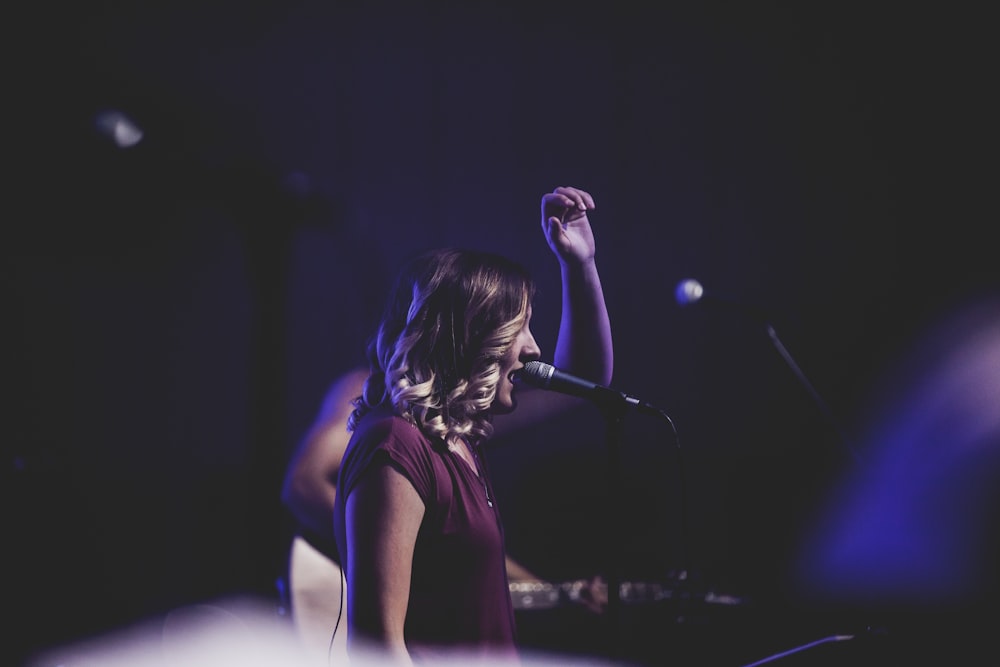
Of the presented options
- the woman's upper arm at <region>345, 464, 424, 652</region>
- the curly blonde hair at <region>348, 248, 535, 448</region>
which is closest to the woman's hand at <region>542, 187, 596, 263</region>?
the curly blonde hair at <region>348, 248, 535, 448</region>

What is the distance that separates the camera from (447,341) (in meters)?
1.39

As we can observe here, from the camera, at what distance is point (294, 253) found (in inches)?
96.3

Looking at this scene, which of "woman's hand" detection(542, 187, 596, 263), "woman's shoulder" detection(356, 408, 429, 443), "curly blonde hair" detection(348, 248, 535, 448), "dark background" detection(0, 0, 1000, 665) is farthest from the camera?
"dark background" detection(0, 0, 1000, 665)

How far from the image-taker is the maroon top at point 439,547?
1.24 m

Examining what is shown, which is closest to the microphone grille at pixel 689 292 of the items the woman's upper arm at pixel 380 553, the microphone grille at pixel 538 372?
the microphone grille at pixel 538 372

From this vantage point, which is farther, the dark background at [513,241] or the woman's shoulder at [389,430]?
the dark background at [513,241]

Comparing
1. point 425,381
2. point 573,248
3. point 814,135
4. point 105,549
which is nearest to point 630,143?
point 814,135

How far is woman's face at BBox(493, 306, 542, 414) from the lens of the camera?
4.64 feet

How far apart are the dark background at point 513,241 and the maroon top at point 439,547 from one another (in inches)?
34.2

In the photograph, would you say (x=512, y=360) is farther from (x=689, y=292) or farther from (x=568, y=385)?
(x=689, y=292)

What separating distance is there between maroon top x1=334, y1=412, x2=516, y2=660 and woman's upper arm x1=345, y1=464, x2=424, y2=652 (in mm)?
32

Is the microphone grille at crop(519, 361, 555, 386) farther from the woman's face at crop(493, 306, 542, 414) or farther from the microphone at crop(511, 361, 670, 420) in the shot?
the woman's face at crop(493, 306, 542, 414)

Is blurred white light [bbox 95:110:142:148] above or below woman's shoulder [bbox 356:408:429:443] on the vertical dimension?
above

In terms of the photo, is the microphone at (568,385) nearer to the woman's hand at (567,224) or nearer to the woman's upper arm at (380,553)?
the woman's upper arm at (380,553)
